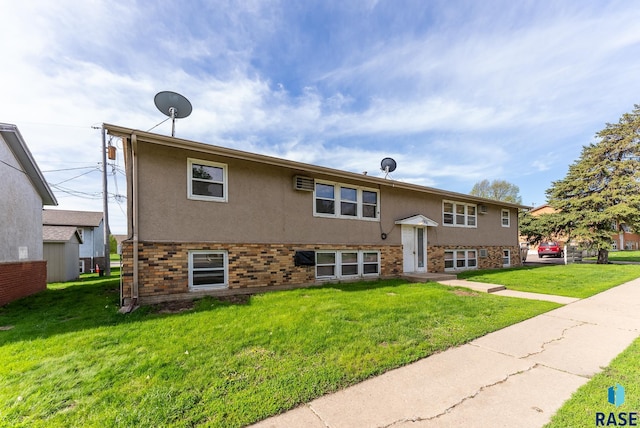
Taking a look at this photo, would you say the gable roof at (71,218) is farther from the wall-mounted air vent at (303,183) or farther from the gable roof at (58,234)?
the wall-mounted air vent at (303,183)

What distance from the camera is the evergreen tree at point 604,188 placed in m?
17.6

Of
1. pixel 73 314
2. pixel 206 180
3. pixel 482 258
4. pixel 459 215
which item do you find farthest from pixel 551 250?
pixel 73 314

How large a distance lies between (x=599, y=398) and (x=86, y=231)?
27.2 metres

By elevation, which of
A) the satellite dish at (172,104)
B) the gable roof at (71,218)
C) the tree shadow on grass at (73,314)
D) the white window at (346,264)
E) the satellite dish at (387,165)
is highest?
the satellite dish at (172,104)

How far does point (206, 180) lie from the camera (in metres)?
7.30

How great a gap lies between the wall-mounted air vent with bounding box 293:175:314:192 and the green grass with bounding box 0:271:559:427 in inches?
132

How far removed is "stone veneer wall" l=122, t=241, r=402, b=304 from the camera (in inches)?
247

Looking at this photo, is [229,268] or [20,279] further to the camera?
[20,279]

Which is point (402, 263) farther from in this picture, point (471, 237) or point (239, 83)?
point (239, 83)

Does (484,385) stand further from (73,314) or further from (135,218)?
(73,314)

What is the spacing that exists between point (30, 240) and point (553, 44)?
1784 centimetres

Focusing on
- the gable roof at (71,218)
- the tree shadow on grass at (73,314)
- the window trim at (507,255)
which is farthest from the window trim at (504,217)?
the gable roof at (71,218)

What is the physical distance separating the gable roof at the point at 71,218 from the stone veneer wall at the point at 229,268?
19.1m

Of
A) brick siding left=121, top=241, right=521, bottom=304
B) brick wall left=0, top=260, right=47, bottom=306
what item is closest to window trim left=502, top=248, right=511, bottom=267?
brick siding left=121, top=241, right=521, bottom=304
